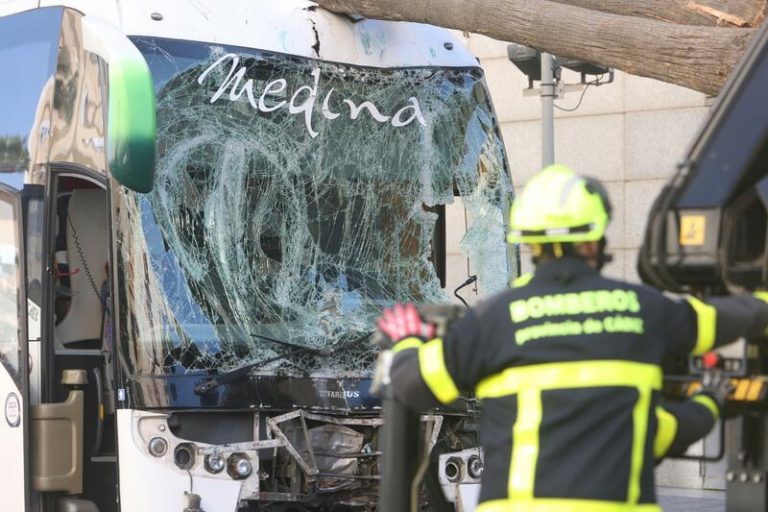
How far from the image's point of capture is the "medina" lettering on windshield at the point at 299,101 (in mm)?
7836

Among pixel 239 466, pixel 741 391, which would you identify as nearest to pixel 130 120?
pixel 239 466

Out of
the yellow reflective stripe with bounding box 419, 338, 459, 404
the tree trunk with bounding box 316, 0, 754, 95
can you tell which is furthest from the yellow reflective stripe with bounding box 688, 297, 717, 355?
the tree trunk with bounding box 316, 0, 754, 95

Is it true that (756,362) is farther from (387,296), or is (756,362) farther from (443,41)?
(443,41)

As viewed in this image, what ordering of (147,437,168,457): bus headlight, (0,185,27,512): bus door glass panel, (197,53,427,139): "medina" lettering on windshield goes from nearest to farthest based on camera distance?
(147,437,168,457): bus headlight → (0,185,27,512): bus door glass panel → (197,53,427,139): "medina" lettering on windshield

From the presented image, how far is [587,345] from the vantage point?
13.5ft

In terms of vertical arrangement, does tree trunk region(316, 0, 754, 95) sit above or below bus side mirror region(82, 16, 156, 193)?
above

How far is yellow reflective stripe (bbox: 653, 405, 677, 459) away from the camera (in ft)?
14.4

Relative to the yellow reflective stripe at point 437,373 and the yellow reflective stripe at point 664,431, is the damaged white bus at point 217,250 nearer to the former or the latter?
the yellow reflective stripe at point 437,373

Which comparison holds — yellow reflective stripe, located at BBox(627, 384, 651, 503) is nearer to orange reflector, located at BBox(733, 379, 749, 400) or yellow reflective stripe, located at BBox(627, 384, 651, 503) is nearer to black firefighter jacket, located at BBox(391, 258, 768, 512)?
black firefighter jacket, located at BBox(391, 258, 768, 512)

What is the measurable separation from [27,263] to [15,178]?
47 cm

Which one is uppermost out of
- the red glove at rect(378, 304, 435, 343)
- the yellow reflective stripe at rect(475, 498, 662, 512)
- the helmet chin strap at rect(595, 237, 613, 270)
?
the helmet chin strap at rect(595, 237, 613, 270)

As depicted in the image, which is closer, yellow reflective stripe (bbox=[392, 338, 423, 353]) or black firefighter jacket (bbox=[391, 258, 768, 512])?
black firefighter jacket (bbox=[391, 258, 768, 512])

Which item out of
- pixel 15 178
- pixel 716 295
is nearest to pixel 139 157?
pixel 15 178

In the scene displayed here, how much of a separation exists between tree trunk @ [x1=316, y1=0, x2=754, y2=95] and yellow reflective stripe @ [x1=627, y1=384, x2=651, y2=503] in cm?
286
